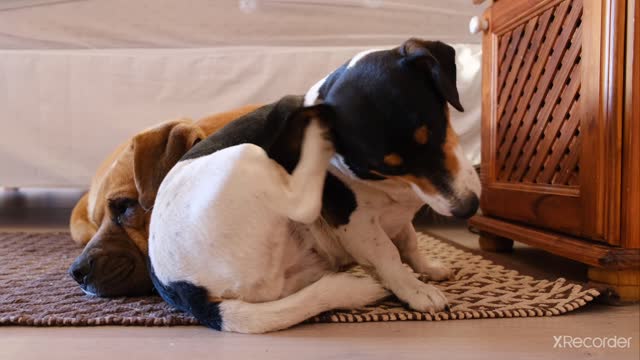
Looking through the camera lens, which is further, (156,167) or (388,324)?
(156,167)

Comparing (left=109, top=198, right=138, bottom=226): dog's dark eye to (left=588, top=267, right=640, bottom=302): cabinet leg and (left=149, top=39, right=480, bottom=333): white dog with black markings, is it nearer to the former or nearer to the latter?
(left=149, top=39, right=480, bottom=333): white dog with black markings

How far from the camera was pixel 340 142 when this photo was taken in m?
1.11

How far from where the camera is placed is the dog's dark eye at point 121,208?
148 centimetres

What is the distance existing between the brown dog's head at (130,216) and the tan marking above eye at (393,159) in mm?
612

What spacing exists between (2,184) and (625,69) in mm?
2458

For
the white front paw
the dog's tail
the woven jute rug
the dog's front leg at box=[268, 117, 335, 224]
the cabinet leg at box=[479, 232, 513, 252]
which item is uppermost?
the dog's front leg at box=[268, 117, 335, 224]

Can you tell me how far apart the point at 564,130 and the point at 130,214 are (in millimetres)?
1154

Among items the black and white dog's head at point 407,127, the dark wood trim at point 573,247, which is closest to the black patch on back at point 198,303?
the black and white dog's head at point 407,127

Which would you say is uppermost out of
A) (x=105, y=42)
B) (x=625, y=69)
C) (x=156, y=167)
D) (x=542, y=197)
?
(x=105, y=42)

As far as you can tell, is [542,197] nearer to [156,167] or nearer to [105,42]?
[156,167]

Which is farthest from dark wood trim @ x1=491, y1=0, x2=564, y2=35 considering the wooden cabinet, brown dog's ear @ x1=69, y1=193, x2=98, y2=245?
brown dog's ear @ x1=69, y1=193, x2=98, y2=245

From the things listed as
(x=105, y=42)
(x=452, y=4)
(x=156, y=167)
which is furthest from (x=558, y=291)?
(x=105, y=42)
